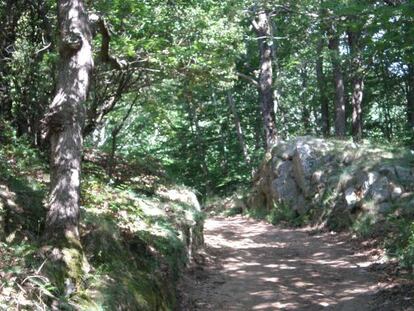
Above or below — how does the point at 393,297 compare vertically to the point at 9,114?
below

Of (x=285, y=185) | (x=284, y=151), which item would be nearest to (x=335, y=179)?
(x=285, y=185)

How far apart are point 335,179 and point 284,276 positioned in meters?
5.41

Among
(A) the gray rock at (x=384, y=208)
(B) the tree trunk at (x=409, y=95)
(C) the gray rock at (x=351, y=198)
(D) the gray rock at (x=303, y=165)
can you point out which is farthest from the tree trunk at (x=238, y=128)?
(A) the gray rock at (x=384, y=208)

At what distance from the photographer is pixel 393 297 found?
21.7ft

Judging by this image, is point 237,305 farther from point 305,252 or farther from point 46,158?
point 46,158

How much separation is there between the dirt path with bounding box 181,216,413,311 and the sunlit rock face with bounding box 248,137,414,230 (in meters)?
1.12

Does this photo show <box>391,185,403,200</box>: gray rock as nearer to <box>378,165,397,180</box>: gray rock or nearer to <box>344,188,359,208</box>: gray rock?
<box>378,165,397,180</box>: gray rock

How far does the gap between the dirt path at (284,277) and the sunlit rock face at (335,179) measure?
112cm

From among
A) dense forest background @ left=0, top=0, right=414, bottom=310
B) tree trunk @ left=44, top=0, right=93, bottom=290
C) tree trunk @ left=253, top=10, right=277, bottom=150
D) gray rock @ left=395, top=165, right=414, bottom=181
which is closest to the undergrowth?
dense forest background @ left=0, top=0, right=414, bottom=310

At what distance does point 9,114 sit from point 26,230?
468cm

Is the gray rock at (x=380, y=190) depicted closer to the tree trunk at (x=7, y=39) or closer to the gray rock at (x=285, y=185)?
the gray rock at (x=285, y=185)

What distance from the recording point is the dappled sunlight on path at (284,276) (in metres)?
7.00

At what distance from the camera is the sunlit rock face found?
1107 cm

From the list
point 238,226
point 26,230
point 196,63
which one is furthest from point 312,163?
point 26,230
